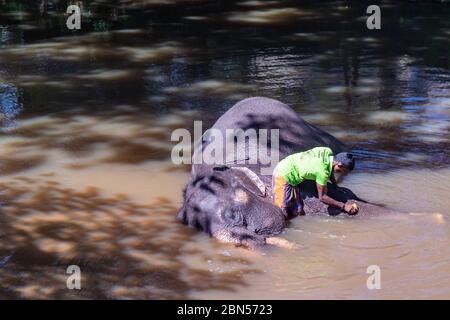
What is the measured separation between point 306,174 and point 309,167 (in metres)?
0.07

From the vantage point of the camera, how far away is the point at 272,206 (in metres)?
6.68

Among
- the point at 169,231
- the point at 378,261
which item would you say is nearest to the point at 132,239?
the point at 169,231

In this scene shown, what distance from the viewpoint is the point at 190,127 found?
924 centimetres

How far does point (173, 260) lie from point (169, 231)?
541mm

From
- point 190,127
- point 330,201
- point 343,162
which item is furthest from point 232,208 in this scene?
point 190,127

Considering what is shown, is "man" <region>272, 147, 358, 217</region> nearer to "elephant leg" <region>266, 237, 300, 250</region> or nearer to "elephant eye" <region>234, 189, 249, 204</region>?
"elephant eye" <region>234, 189, 249, 204</region>

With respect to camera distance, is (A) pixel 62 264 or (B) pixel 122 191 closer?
(A) pixel 62 264

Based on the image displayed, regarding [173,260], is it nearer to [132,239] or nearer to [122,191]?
[132,239]

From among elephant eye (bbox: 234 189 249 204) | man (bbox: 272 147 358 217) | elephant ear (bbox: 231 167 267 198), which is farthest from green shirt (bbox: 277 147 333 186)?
elephant eye (bbox: 234 189 249 204)

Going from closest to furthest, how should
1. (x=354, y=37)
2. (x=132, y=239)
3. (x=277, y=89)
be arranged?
1. (x=132, y=239)
2. (x=277, y=89)
3. (x=354, y=37)

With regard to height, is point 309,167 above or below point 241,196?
above

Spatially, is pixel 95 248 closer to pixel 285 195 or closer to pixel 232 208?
pixel 232 208
